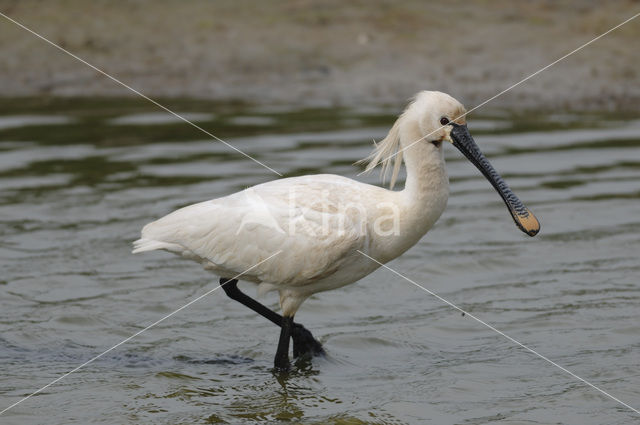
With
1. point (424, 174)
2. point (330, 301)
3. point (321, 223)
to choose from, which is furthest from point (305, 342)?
point (424, 174)

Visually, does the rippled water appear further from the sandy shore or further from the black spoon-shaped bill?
the sandy shore

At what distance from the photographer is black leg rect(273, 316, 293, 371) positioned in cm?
696

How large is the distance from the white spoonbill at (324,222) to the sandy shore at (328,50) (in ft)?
25.1

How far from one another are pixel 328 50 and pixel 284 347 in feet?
31.5

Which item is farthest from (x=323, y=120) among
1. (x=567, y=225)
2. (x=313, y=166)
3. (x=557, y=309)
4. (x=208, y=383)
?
(x=208, y=383)

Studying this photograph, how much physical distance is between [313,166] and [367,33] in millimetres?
5344

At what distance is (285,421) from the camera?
614cm

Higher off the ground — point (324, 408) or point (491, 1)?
point (491, 1)

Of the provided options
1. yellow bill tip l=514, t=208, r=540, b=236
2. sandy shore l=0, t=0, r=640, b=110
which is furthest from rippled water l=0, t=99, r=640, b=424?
sandy shore l=0, t=0, r=640, b=110

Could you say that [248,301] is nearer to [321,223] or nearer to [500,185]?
[321,223]

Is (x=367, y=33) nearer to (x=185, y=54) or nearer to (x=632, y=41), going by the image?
(x=185, y=54)

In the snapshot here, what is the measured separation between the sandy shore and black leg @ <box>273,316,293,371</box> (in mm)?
7789

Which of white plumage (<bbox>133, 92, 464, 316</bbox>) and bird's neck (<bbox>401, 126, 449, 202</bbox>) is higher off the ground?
bird's neck (<bbox>401, 126, 449, 202</bbox>)

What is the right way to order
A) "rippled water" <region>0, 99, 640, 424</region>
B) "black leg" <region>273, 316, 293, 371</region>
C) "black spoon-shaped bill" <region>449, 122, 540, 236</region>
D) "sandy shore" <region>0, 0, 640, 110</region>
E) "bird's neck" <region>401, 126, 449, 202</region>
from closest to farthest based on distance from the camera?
"rippled water" <region>0, 99, 640, 424</region> → "bird's neck" <region>401, 126, 449, 202</region> → "black spoon-shaped bill" <region>449, 122, 540, 236</region> → "black leg" <region>273, 316, 293, 371</region> → "sandy shore" <region>0, 0, 640, 110</region>
